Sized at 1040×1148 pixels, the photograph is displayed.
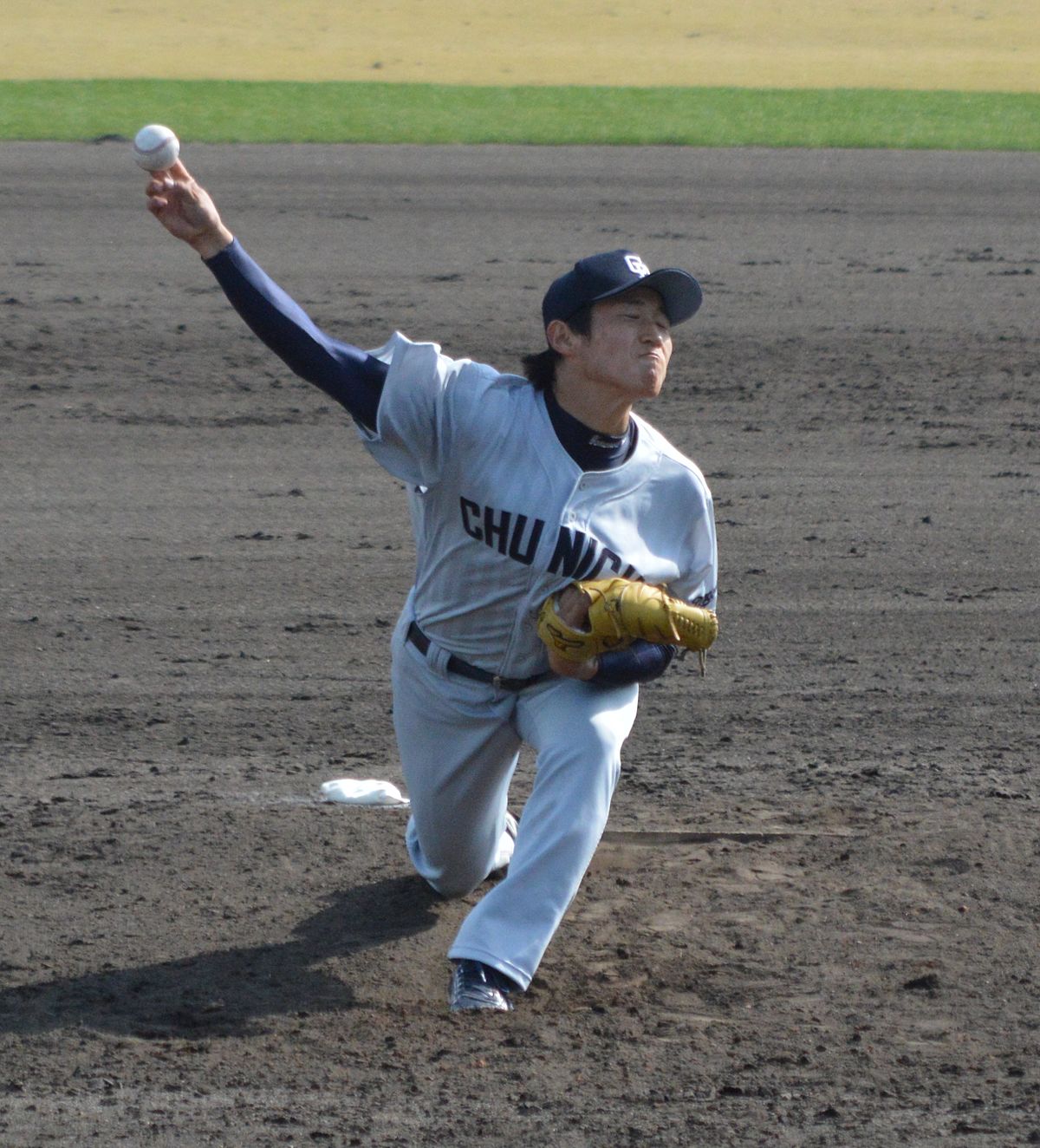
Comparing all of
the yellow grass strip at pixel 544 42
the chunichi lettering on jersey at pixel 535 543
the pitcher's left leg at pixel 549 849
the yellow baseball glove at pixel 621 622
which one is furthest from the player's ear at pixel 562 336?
the yellow grass strip at pixel 544 42

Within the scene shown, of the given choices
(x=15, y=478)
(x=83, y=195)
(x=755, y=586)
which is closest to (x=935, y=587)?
(x=755, y=586)

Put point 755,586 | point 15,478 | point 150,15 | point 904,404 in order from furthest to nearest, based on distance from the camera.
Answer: point 150,15, point 904,404, point 15,478, point 755,586

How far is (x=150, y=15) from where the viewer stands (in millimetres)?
35656

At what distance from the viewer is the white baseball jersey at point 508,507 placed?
3836 millimetres

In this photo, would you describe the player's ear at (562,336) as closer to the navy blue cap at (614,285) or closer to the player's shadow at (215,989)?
the navy blue cap at (614,285)

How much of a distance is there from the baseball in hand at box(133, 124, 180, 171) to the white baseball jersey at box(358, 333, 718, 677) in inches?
25.4

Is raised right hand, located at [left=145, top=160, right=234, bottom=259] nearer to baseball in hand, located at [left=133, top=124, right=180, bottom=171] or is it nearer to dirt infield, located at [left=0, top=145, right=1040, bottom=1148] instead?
baseball in hand, located at [left=133, top=124, right=180, bottom=171]

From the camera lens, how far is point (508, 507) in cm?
385

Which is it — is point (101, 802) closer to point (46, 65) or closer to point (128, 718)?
point (128, 718)

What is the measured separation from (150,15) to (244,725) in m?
33.5

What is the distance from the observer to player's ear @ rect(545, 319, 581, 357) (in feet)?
12.6

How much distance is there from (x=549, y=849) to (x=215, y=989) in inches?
35.6

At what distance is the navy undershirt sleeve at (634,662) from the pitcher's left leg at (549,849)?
10 centimetres

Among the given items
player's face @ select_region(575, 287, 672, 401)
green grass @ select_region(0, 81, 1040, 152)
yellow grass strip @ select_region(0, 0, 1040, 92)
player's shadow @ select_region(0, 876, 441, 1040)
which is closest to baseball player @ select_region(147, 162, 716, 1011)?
player's face @ select_region(575, 287, 672, 401)
